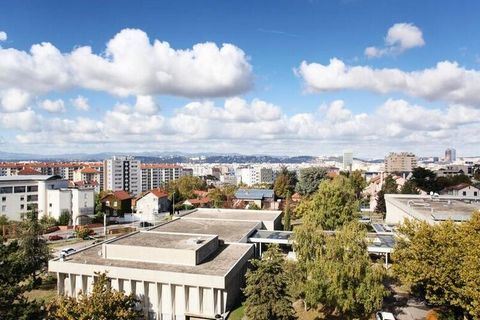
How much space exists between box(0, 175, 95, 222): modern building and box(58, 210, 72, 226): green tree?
0.51m

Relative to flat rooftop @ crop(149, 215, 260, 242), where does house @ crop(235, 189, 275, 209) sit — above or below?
below

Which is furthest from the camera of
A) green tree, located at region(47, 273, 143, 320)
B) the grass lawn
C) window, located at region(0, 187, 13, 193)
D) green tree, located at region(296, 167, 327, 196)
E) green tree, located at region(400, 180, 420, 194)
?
green tree, located at region(296, 167, 327, 196)

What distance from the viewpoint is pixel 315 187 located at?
242ft

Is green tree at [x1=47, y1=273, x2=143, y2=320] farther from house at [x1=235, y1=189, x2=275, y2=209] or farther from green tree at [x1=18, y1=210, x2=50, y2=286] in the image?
house at [x1=235, y1=189, x2=275, y2=209]

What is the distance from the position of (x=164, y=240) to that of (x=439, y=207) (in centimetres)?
3384

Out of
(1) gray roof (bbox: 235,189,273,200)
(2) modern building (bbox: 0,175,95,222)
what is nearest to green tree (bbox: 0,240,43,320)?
(2) modern building (bbox: 0,175,95,222)

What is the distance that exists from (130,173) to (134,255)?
111832 millimetres

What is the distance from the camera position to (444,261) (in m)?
21.6

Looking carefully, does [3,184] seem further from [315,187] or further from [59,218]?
[315,187]

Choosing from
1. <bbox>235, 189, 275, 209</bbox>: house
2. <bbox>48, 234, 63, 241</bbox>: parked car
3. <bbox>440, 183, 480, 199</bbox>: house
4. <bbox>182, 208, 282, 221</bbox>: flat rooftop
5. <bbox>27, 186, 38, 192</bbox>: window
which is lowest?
<bbox>48, 234, 63, 241</bbox>: parked car

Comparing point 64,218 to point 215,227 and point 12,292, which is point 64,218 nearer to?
point 215,227

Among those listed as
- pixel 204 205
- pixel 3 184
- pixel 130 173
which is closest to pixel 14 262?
pixel 3 184

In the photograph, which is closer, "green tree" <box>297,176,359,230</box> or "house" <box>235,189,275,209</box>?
"green tree" <box>297,176,359,230</box>

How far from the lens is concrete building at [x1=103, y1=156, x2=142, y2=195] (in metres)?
130
